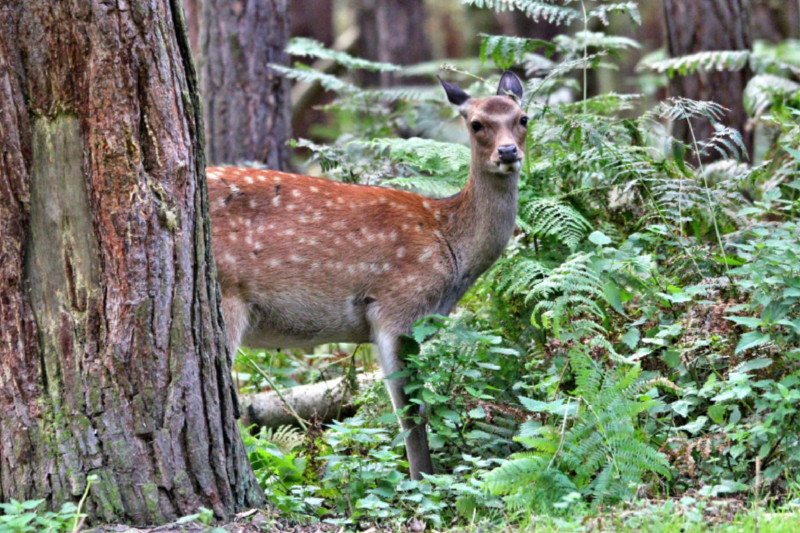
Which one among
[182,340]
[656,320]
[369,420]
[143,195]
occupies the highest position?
[143,195]

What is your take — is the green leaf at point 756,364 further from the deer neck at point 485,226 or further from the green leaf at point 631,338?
the deer neck at point 485,226

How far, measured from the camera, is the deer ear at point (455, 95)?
6.26m

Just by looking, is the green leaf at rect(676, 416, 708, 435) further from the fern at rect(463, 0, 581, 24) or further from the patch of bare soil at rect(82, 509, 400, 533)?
the fern at rect(463, 0, 581, 24)

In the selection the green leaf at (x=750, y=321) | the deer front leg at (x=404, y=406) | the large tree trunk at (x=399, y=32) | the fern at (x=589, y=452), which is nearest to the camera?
the fern at (x=589, y=452)

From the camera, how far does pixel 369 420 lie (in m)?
5.63

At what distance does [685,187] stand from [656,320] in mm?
1076

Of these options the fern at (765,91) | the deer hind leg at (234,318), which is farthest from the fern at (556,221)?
the fern at (765,91)

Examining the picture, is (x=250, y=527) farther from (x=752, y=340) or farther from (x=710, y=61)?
(x=710, y=61)

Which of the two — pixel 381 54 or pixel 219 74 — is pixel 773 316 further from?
pixel 381 54

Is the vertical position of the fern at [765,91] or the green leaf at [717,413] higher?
the fern at [765,91]

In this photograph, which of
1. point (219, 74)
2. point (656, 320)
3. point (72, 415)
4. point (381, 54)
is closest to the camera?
point (72, 415)

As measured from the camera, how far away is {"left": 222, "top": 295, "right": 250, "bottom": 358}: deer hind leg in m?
5.51

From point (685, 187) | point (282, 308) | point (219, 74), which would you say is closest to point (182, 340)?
point (282, 308)

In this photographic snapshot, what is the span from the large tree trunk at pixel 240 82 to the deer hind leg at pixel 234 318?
4095 mm
